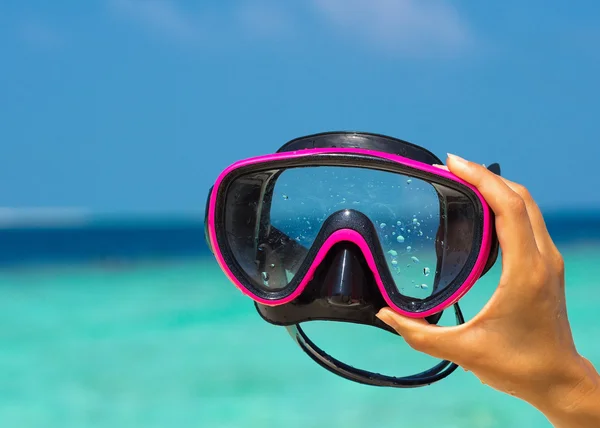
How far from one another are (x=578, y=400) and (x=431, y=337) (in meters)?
0.33

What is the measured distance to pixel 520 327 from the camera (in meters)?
1.26

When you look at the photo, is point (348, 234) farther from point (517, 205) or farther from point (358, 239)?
point (517, 205)

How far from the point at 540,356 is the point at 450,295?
209 mm

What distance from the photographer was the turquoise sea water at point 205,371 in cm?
511

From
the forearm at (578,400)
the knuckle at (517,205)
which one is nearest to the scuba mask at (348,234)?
the knuckle at (517,205)

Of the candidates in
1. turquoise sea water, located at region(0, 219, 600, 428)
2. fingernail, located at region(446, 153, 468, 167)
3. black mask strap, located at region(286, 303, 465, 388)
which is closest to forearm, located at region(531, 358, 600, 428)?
black mask strap, located at region(286, 303, 465, 388)

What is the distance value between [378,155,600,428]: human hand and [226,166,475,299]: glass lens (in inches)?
8.3

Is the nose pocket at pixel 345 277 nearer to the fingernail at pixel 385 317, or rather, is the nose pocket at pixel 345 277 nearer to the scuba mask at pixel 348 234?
the scuba mask at pixel 348 234

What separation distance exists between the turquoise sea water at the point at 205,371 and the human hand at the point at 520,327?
3.44 feet

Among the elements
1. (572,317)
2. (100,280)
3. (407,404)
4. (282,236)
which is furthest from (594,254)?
(282,236)

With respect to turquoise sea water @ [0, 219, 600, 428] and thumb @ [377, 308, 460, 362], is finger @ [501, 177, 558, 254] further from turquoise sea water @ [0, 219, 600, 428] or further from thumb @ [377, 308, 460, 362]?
turquoise sea water @ [0, 219, 600, 428]

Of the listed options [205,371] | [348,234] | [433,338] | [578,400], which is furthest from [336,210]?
[205,371]

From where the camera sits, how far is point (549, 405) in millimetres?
1367

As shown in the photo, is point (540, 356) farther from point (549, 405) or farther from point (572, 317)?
point (572, 317)
